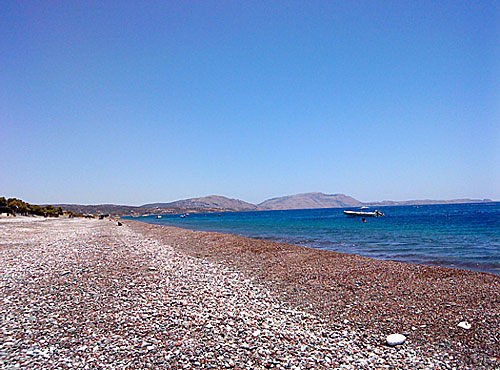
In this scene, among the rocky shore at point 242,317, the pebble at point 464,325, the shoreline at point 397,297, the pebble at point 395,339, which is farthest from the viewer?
the pebble at point 464,325

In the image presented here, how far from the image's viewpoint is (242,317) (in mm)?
9641

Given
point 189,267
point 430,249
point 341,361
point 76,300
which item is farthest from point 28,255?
point 430,249

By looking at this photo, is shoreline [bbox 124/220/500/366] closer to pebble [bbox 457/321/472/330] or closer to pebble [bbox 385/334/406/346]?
pebble [bbox 457/321/472/330]

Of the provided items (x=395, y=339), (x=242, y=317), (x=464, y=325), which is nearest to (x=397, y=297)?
(x=464, y=325)

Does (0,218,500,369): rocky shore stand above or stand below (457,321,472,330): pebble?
above

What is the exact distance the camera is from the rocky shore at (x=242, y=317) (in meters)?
7.13

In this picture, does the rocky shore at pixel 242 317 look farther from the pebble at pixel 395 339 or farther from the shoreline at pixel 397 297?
the pebble at pixel 395 339

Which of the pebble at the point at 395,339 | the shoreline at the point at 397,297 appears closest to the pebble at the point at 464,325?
the shoreline at the point at 397,297

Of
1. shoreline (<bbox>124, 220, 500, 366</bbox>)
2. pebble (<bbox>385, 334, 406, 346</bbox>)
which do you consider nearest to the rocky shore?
shoreline (<bbox>124, 220, 500, 366</bbox>)

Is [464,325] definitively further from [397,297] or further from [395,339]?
[397,297]

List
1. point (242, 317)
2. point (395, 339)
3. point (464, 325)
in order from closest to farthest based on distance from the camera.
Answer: point (395, 339) < point (464, 325) < point (242, 317)

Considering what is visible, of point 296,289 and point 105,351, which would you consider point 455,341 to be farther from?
point 105,351

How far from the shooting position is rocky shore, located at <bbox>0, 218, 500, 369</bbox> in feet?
23.4

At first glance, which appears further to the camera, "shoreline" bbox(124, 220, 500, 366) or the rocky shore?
"shoreline" bbox(124, 220, 500, 366)
